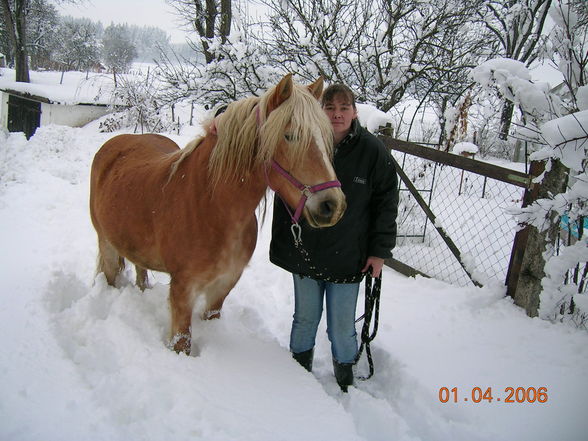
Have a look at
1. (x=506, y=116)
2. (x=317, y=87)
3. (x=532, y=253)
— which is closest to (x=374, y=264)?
(x=317, y=87)

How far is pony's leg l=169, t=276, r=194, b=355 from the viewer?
2.17m

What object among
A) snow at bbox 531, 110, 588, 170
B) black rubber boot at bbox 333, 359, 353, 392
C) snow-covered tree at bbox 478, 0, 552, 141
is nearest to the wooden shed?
snow-covered tree at bbox 478, 0, 552, 141

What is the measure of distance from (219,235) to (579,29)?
10.0 feet

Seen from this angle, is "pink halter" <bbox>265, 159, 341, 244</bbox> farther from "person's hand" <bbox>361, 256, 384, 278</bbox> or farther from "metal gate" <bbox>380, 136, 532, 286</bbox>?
"metal gate" <bbox>380, 136, 532, 286</bbox>

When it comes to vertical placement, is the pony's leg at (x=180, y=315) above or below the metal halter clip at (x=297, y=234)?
below

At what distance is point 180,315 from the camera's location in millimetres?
2203

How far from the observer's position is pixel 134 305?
2643mm

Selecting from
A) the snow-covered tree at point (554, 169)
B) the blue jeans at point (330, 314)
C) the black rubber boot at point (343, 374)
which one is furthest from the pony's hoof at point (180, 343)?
the snow-covered tree at point (554, 169)

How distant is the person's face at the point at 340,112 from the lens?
1.96 m

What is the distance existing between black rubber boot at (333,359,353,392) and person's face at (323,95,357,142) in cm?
149

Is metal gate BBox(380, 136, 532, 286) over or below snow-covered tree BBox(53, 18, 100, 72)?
below

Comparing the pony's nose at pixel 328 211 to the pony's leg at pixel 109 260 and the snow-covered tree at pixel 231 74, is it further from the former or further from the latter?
the snow-covered tree at pixel 231 74

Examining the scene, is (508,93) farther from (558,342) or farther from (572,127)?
(558,342)

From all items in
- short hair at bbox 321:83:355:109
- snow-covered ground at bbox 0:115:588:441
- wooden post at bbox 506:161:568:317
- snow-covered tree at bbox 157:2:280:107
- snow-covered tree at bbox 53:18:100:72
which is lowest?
snow-covered ground at bbox 0:115:588:441
